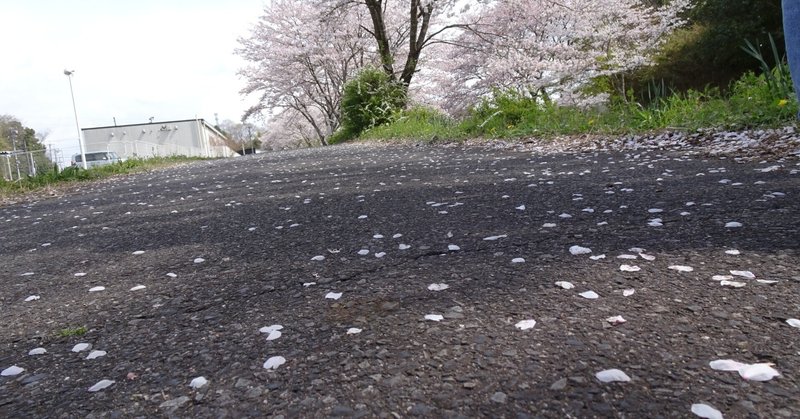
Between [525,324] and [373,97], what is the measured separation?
14196mm

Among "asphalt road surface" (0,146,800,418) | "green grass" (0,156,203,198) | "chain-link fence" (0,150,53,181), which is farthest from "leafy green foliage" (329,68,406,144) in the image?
"asphalt road surface" (0,146,800,418)

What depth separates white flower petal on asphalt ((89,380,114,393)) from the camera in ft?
4.22

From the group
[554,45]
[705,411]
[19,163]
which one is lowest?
[705,411]

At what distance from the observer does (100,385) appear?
1.31 meters

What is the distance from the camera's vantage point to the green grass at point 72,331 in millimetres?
1660

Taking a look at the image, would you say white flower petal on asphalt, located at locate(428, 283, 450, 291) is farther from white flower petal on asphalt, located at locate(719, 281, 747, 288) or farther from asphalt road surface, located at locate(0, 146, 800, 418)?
white flower petal on asphalt, located at locate(719, 281, 747, 288)

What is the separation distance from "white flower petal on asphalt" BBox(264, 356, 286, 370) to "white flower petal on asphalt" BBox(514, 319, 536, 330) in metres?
0.67

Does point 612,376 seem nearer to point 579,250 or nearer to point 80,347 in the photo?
point 579,250

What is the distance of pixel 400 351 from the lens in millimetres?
1341

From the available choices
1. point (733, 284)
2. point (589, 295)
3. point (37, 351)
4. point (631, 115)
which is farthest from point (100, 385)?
point (631, 115)

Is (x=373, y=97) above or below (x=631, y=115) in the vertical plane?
above

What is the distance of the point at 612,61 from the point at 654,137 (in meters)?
9.22

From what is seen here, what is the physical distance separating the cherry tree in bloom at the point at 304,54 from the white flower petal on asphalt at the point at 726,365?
18217mm

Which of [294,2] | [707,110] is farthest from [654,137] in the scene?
[294,2]
